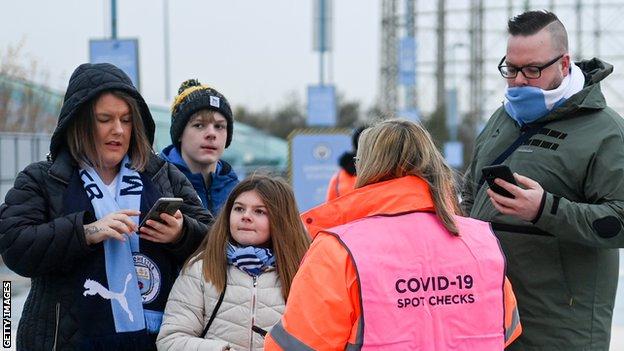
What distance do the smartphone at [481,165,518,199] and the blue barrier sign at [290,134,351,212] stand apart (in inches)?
434

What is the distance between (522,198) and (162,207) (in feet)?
4.01

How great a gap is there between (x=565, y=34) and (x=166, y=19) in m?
33.0

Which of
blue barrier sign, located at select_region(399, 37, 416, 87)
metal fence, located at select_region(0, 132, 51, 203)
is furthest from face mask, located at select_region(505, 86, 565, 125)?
blue barrier sign, located at select_region(399, 37, 416, 87)

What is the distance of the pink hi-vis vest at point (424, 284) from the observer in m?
2.91

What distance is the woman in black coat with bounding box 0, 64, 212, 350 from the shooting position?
3.38 metres

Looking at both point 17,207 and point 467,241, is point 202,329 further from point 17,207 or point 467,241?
point 467,241

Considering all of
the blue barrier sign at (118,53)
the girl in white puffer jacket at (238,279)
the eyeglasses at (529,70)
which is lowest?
the girl in white puffer jacket at (238,279)

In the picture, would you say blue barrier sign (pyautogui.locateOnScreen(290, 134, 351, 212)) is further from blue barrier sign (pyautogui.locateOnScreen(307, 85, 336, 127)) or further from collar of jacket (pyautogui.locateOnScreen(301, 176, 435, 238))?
collar of jacket (pyautogui.locateOnScreen(301, 176, 435, 238))

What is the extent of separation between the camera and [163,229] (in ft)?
11.6

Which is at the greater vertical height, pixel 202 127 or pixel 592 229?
pixel 202 127

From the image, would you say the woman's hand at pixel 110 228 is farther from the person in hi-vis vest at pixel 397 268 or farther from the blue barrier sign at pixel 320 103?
the blue barrier sign at pixel 320 103

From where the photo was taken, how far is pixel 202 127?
485 centimetres

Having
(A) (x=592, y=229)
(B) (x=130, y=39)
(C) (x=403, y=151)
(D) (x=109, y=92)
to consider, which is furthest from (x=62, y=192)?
(B) (x=130, y=39)

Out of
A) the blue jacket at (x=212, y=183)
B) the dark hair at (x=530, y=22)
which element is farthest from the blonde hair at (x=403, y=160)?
the blue jacket at (x=212, y=183)
